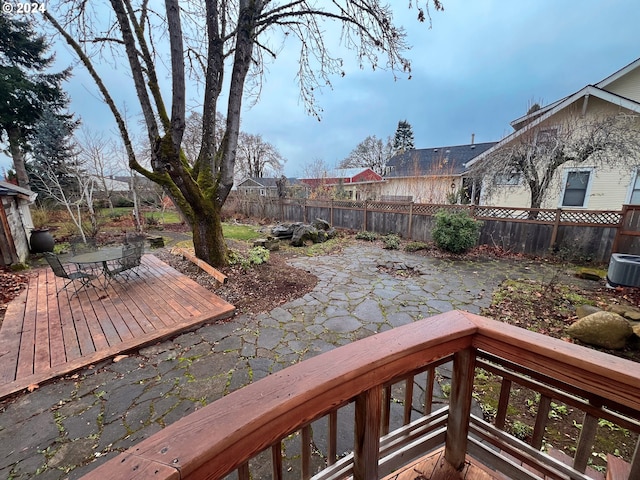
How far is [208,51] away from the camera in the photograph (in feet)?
15.3

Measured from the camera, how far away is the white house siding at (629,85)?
846cm

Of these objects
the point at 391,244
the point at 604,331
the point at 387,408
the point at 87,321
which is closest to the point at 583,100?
the point at 391,244

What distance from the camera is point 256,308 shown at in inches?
158

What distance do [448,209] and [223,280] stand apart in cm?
679

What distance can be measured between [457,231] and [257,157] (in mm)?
24465

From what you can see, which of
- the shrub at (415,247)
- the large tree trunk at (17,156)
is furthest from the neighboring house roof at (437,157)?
the large tree trunk at (17,156)

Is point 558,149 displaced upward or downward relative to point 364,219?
upward

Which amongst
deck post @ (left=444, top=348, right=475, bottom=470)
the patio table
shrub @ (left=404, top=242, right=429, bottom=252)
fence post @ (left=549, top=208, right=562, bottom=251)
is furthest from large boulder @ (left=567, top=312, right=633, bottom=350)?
the patio table

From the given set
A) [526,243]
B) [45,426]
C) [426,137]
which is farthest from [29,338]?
[426,137]

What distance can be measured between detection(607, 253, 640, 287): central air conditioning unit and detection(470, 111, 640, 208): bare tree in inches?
126

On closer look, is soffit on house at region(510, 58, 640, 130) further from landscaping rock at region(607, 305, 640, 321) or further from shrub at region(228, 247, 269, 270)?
shrub at region(228, 247, 269, 270)

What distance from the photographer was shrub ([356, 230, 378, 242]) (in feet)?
30.7

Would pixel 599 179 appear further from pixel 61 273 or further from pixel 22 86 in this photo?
pixel 22 86

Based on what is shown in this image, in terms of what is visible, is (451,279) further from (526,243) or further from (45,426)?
(45,426)
